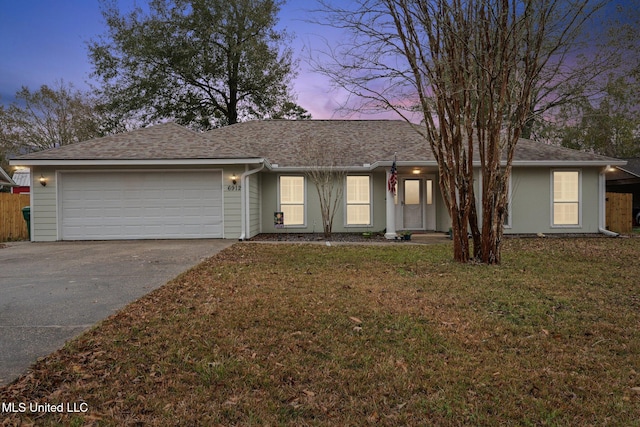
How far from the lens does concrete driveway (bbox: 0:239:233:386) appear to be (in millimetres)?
3146

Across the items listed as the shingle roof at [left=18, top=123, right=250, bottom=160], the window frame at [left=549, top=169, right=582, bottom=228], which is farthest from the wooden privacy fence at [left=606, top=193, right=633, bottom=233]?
the shingle roof at [left=18, top=123, right=250, bottom=160]

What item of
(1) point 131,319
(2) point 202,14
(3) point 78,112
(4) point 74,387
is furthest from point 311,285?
(3) point 78,112

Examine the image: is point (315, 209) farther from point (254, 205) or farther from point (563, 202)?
point (563, 202)

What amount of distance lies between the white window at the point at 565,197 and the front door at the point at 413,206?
421 centimetres

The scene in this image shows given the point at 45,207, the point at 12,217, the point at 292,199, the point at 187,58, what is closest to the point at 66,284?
the point at 45,207

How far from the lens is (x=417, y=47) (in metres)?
6.92

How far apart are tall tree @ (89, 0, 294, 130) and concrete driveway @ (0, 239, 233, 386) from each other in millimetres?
14125

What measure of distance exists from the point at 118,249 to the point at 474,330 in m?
8.27

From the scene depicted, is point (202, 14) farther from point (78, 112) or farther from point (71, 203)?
point (71, 203)

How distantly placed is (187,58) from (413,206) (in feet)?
51.4

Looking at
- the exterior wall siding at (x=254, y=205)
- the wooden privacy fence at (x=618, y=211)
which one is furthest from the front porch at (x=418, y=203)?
the wooden privacy fence at (x=618, y=211)

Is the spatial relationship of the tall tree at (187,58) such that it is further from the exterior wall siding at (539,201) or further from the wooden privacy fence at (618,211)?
the wooden privacy fence at (618,211)

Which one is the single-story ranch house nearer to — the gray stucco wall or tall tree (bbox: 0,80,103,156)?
the gray stucco wall

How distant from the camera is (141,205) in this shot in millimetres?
11023
